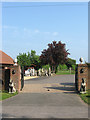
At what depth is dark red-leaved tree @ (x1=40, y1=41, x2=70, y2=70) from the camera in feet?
162

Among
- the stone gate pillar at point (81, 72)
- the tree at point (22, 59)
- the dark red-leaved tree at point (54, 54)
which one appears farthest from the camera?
the tree at point (22, 59)

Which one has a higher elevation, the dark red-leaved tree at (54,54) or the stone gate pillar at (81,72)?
the dark red-leaved tree at (54,54)

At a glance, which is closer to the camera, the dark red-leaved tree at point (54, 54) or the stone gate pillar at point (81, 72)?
the stone gate pillar at point (81, 72)

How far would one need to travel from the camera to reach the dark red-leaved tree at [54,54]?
49.4 metres

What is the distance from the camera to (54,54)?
4994 centimetres

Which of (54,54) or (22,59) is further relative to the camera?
(22,59)

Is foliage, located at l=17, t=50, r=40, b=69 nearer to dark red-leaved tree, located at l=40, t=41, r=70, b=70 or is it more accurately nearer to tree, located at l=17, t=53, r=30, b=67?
tree, located at l=17, t=53, r=30, b=67

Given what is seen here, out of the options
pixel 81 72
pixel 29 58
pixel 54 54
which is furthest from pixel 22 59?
pixel 81 72

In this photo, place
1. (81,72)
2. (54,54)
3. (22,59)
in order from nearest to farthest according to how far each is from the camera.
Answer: (81,72) < (54,54) < (22,59)

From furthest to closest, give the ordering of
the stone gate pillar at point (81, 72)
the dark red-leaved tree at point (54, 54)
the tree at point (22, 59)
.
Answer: the tree at point (22, 59) → the dark red-leaved tree at point (54, 54) → the stone gate pillar at point (81, 72)

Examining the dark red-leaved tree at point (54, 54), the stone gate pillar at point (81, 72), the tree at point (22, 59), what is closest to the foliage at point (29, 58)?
the tree at point (22, 59)

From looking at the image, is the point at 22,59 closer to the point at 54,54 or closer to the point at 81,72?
the point at 54,54

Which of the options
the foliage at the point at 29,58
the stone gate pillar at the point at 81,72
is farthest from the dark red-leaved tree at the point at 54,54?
the stone gate pillar at the point at 81,72

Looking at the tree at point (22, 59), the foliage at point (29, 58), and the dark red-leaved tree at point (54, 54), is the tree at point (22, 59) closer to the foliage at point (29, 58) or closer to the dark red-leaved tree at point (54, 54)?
the foliage at point (29, 58)
